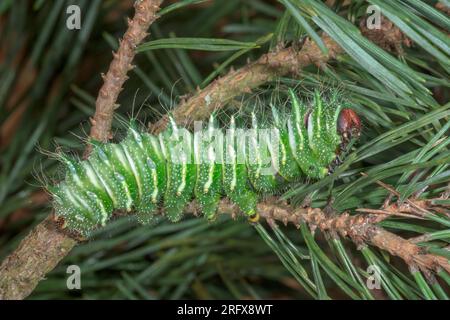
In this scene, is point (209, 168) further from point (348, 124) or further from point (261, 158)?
point (348, 124)

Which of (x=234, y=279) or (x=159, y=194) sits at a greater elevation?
(x=234, y=279)

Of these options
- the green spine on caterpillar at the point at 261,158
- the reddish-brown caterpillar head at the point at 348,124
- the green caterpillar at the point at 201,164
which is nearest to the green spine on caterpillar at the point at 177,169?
the green caterpillar at the point at 201,164

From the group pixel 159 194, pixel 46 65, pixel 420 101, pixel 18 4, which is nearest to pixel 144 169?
pixel 159 194

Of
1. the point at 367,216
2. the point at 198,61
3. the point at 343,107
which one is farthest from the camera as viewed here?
the point at 198,61

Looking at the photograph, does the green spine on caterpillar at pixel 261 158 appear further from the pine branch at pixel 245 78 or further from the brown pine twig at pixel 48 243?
the brown pine twig at pixel 48 243

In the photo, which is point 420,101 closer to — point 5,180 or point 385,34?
point 385,34

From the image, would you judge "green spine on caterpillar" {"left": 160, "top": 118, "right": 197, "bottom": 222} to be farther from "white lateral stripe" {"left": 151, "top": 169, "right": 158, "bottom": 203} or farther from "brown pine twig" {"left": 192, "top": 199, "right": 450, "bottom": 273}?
"brown pine twig" {"left": 192, "top": 199, "right": 450, "bottom": 273}

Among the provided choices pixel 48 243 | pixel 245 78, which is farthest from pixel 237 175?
pixel 48 243

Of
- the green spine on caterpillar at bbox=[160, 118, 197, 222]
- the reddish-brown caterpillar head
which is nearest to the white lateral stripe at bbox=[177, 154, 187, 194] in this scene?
the green spine on caterpillar at bbox=[160, 118, 197, 222]
